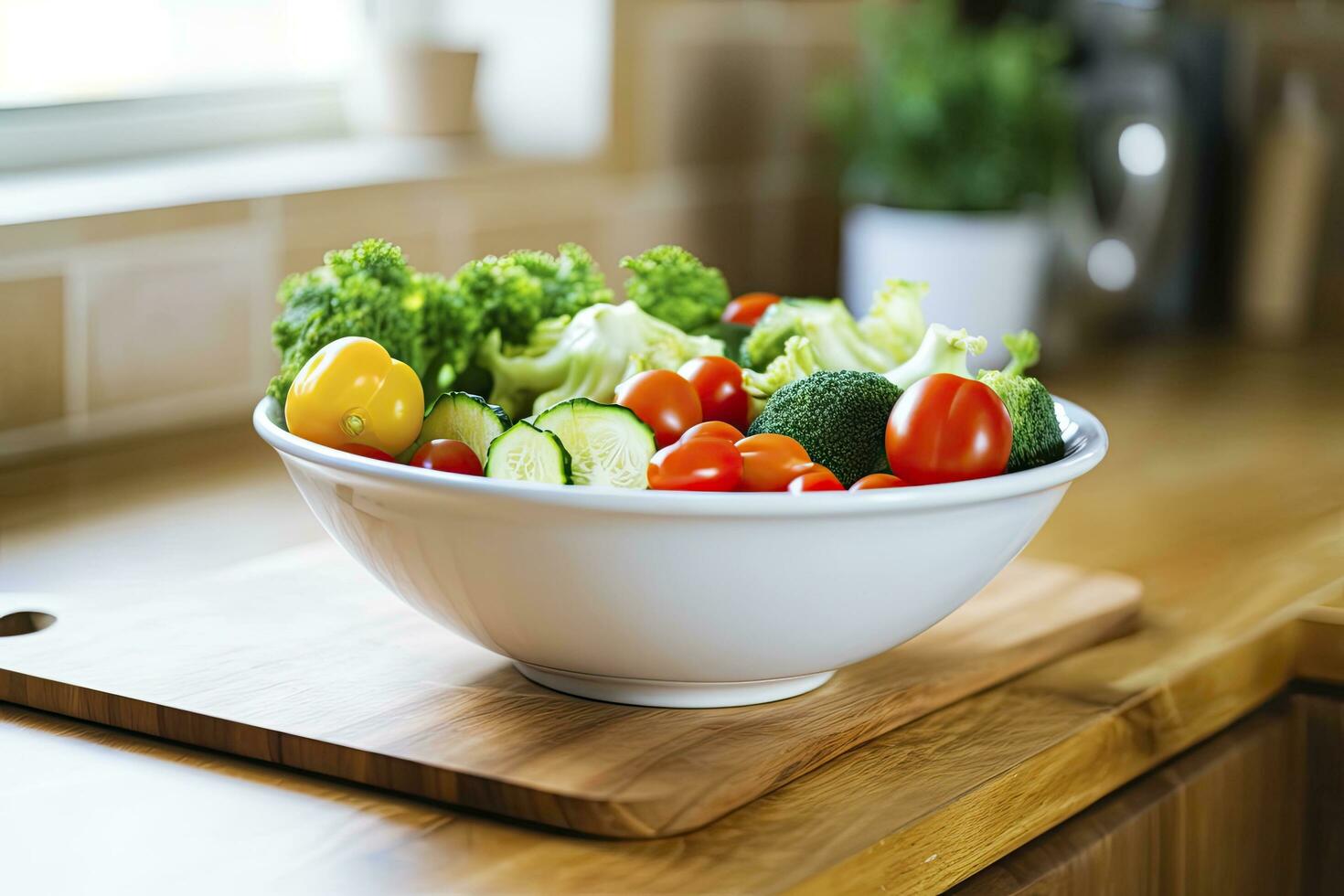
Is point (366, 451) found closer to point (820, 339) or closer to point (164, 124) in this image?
point (820, 339)

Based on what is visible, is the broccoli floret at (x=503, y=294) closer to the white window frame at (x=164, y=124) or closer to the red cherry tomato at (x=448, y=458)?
the red cherry tomato at (x=448, y=458)

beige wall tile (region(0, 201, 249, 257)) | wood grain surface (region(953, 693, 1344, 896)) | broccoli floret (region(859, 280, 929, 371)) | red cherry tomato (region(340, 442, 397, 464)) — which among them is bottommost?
wood grain surface (region(953, 693, 1344, 896))

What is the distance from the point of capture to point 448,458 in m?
0.74

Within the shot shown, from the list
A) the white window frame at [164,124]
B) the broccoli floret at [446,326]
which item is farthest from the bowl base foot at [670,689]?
the white window frame at [164,124]

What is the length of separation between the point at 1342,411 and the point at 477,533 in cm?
132

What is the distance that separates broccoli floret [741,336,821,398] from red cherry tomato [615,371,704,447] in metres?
0.06

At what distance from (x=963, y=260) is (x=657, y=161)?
385mm

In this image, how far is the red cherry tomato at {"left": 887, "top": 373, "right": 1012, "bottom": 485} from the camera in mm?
716


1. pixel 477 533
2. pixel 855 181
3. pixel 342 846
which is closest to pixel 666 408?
pixel 477 533

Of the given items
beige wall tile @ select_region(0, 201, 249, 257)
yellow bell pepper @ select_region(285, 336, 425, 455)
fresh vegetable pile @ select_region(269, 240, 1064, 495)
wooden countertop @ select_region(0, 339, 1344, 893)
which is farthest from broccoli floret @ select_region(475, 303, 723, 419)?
beige wall tile @ select_region(0, 201, 249, 257)

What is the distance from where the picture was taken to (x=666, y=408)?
2.57 ft

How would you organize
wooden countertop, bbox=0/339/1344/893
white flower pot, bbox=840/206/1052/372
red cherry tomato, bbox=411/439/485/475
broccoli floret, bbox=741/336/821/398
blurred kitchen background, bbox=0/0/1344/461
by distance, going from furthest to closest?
white flower pot, bbox=840/206/1052/372, blurred kitchen background, bbox=0/0/1344/461, broccoli floret, bbox=741/336/821/398, red cherry tomato, bbox=411/439/485/475, wooden countertop, bbox=0/339/1344/893

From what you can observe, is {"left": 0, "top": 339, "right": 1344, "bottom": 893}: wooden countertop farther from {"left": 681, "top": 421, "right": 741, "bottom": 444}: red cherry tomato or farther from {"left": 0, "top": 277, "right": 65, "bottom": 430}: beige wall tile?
{"left": 681, "top": 421, "right": 741, "bottom": 444}: red cherry tomato

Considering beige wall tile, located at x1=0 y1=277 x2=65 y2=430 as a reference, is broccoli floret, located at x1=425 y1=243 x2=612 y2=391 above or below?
above
